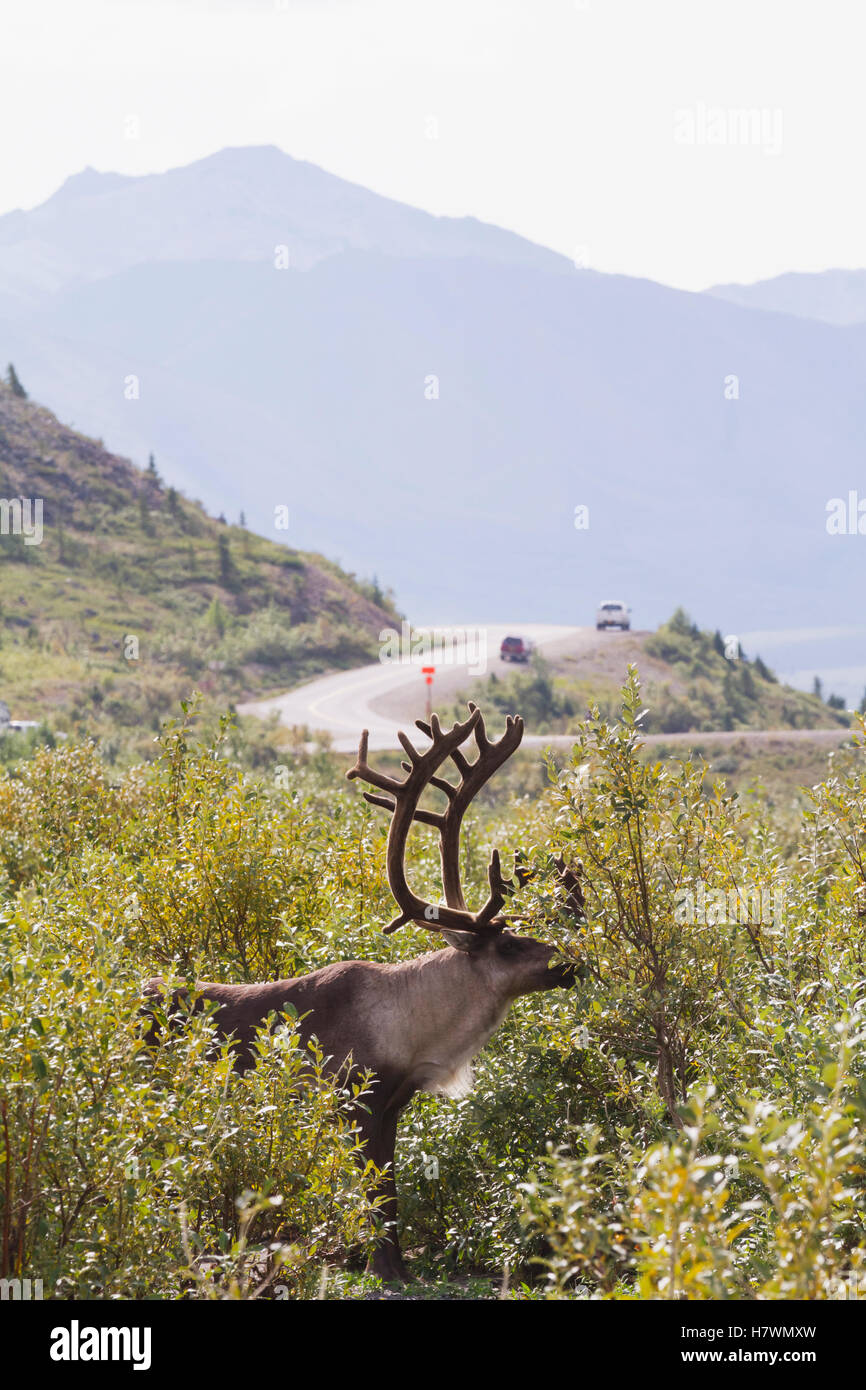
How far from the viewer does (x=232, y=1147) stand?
201 inches

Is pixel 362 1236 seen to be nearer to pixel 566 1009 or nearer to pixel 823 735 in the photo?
pixel 566 1009

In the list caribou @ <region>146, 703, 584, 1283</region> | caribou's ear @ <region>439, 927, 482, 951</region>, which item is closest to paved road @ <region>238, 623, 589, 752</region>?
caribou @ <region>146, 703, 584, 1283</region>

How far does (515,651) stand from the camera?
76500 mm

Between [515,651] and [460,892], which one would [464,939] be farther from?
[515,651]

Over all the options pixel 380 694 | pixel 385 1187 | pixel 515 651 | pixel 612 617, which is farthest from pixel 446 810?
pixel 612 617

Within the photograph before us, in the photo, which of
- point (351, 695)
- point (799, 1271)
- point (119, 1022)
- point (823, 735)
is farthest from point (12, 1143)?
point (351, 695)

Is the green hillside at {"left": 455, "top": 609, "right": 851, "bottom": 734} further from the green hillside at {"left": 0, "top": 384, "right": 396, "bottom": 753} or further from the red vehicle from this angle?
the green hillside at {"left": 0, "top": 384, "right": 396, "bottom": 753}

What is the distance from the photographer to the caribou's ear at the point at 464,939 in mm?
7215

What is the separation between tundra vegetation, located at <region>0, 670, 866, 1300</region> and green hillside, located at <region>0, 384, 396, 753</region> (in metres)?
35.7

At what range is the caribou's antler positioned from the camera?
7488 millimetres

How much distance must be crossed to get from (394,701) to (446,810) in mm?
58394

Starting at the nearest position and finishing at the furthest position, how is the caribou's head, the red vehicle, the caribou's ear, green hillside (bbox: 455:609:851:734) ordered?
1. the caribou's head
2. the caribou's ear
3. green hillside (bbox: 455:609:851:734)
4. the red vehicle

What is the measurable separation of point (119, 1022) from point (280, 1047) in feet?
2.46

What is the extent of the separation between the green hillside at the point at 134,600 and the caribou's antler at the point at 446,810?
36.8m
